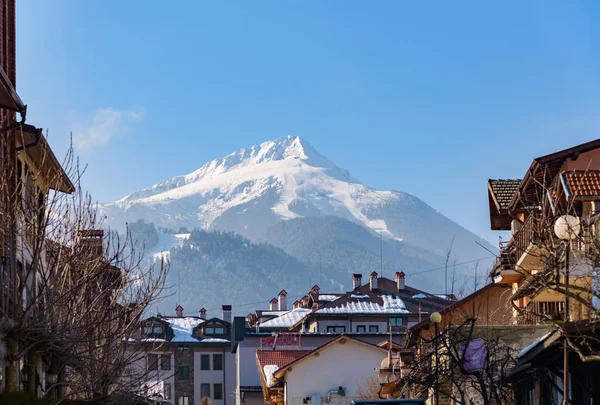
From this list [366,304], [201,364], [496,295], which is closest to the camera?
[496,295]

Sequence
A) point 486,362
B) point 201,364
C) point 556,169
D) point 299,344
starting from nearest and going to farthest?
point 486,362 → point 556,169 → point 299,344 → point 201,364

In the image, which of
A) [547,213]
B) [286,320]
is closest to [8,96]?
[547,213]

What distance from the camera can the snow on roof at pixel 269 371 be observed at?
261 ft

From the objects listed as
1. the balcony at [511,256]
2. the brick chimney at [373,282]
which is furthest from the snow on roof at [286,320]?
the balcony at [511,256]

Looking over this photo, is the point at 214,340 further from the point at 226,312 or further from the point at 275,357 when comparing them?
the point at 275,357

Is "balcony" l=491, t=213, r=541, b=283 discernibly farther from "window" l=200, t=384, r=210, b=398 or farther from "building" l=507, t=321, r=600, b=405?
"window" l=200, t=384, r=210, b=398

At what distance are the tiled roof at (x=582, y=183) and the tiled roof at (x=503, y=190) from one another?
1316 cm

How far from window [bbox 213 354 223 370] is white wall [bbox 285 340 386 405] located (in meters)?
43.7

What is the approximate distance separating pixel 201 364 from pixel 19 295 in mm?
97836

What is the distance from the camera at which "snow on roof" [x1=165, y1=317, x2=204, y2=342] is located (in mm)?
118688

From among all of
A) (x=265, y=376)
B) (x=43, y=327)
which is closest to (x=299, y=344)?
(x=265, y=376)

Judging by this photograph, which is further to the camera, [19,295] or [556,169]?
[556,169]

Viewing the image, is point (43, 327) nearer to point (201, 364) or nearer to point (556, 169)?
point (556, 169)

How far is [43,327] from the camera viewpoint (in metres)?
21.8
